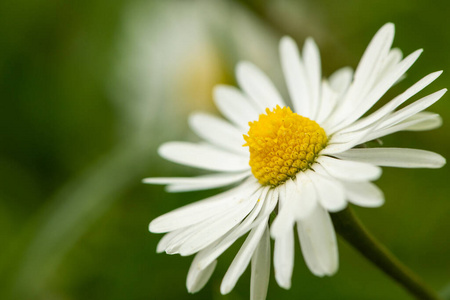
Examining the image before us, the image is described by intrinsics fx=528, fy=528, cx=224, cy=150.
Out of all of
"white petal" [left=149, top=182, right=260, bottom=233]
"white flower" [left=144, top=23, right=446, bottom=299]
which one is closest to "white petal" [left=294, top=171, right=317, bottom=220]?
"white flower" [left=144, top=23, right=446, bottom=299]

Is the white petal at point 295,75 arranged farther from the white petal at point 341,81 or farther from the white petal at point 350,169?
the white petal at point 350,169

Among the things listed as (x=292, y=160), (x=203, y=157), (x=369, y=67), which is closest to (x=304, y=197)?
(x=292, y=160)

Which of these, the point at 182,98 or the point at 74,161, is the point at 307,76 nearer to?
the point at 182,98

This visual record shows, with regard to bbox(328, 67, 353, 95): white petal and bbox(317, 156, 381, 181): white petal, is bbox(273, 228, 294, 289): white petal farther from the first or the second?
bbox(328, 67, 353, 95): white petal

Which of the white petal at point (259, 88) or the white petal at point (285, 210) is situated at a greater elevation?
the white petal at point (259, 88)

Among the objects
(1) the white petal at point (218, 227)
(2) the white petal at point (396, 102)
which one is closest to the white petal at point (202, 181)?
(1) the white petal at point (218, 227)

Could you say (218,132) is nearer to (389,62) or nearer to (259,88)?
(259,88)

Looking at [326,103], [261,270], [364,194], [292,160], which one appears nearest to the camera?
[364,194]
